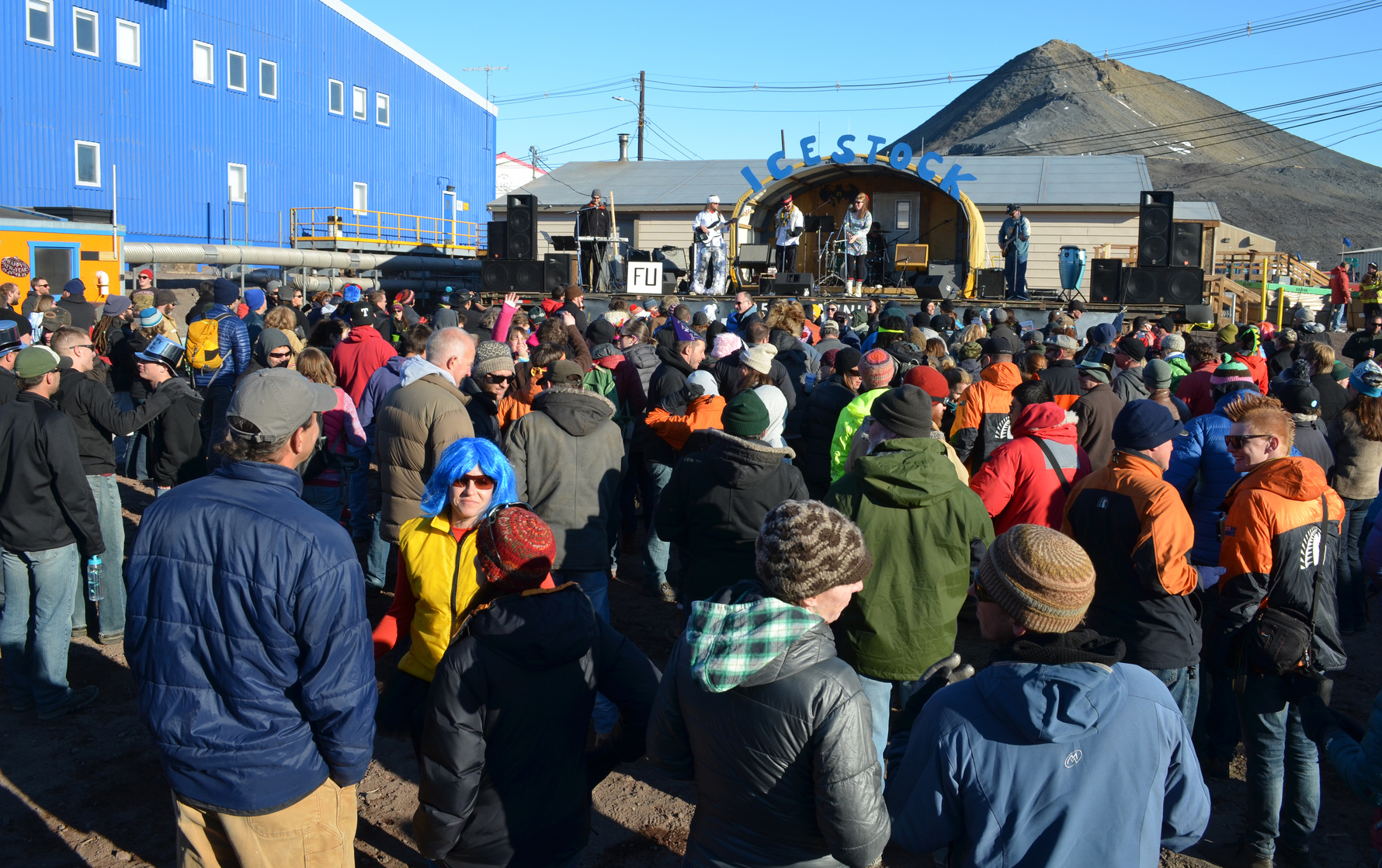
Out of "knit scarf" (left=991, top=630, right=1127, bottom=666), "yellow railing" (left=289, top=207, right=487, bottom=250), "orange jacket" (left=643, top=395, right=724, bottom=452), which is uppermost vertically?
"yellow railing" (left=289, top=207, right=487, bottom=250)

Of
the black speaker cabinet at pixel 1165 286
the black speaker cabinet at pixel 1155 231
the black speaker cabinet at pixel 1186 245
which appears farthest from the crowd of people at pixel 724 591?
the black speaker cabinet at pixel 1186 245

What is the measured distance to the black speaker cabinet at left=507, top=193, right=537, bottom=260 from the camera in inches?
746

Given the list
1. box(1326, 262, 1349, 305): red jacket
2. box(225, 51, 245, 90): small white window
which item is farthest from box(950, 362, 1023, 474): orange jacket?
box(225, 51, 245, 90): small white window

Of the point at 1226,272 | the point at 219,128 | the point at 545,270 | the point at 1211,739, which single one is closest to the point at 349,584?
the point at 1211,739

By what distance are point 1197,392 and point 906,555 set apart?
433 cm

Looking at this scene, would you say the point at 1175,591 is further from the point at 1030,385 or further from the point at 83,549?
the point at 83,549

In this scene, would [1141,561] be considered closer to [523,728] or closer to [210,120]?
A: [523,728]

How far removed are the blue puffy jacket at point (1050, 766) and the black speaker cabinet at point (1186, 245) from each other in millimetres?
15652

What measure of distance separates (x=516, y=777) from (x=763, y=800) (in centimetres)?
65

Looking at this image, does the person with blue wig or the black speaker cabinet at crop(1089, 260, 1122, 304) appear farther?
the black speaker cabinet at crop(1089, 260, 1122, 304)

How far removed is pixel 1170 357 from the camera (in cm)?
735

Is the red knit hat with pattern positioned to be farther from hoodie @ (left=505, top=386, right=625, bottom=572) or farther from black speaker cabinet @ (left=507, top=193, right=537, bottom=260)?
black speaker cabinet @ (left=507, top=193, right=537, bottom=260)

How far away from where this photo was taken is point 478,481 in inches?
117

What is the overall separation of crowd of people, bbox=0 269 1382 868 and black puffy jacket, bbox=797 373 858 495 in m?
0.02
